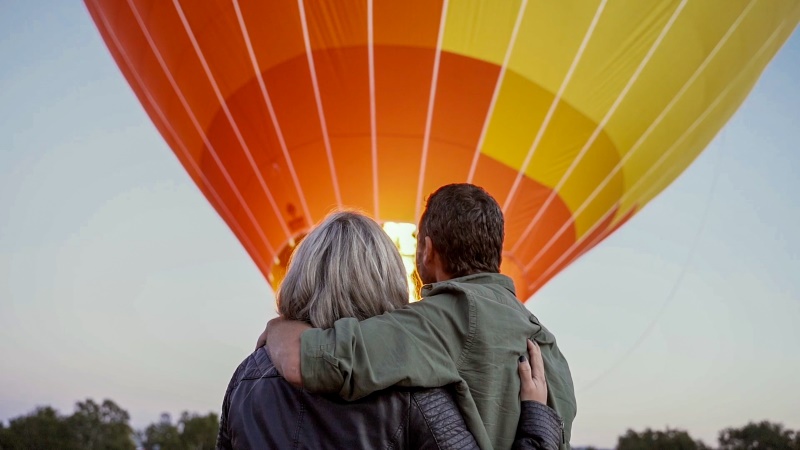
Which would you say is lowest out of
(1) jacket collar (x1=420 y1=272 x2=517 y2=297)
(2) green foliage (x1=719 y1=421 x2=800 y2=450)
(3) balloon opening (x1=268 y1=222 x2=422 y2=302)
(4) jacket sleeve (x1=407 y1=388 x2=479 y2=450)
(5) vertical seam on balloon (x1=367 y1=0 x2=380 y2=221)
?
(4) jacket sleeve (x1=407 y1=388 x2=479 y2=450)

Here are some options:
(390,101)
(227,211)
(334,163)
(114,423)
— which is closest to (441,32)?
(390,101)

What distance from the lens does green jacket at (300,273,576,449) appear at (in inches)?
53.1

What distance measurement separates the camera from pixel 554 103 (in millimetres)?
4535

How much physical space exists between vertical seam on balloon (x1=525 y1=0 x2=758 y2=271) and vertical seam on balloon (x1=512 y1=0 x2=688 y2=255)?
0.58ft

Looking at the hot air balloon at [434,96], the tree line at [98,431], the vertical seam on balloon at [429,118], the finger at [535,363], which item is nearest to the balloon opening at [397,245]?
the hot air balloon at [434,96]

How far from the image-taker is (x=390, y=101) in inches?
178

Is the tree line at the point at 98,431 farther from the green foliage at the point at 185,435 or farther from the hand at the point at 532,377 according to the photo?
the hand at the point at 532,377

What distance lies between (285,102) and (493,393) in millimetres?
3330

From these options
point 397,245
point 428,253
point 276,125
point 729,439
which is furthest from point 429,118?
point 729,439

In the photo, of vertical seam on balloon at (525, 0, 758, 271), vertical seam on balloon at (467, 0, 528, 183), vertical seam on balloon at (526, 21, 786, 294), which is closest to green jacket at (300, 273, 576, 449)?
vertical seam on balloon at (467, 0, 528, 183)

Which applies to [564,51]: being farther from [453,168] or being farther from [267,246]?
[267,246]

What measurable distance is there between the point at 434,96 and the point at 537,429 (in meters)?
3.19

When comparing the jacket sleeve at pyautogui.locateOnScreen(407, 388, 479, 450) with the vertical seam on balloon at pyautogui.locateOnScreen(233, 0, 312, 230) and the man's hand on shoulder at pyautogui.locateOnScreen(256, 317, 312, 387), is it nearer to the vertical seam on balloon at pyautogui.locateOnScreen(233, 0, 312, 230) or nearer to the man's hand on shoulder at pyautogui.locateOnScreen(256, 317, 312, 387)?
the man's hand on shoulder at pyautogui.locateOnScreen(256, 317, 312, 387)

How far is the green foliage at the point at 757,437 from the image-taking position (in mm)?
25156
